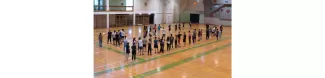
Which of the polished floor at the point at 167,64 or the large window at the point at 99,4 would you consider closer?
the polished floor at the point at 167,64

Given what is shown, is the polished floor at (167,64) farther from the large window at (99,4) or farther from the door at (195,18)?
the door at (195,18)

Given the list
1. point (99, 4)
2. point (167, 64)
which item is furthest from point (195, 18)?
point (167, 64)

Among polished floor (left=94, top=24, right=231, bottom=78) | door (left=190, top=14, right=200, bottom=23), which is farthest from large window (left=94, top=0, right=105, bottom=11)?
door (left=190, top=14, right=200, bottom=23)

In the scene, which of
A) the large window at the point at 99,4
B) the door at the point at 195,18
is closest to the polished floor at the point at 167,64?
the large window at the point at 99,4

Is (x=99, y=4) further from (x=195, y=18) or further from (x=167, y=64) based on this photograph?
(x=167, y=64)

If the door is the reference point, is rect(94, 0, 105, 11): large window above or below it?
above

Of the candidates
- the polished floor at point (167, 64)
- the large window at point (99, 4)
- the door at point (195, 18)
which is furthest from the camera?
the door at point (195, 18)

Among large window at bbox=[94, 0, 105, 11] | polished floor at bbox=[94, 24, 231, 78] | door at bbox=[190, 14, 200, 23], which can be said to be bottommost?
polished floor at bbox=[94, 24, 231, 78]

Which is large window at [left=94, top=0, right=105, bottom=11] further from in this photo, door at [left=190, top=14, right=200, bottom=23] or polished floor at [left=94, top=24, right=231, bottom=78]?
door at [left=190, top=14, right=200, bottom=23]
